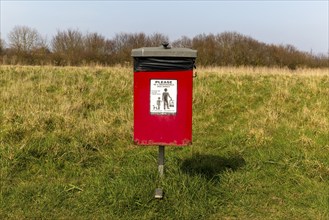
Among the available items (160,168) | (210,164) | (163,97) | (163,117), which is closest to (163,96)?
(163,97)

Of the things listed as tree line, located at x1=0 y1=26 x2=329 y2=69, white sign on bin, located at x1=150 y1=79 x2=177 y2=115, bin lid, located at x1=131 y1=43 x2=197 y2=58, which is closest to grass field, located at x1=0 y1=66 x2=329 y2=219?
white sign on bin, located at x1=150 y1=79 x2=177 y2=115

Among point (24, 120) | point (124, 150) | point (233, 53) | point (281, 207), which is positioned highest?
Result: point (233, 53)

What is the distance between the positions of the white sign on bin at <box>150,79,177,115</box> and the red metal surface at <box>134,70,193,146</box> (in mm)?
36

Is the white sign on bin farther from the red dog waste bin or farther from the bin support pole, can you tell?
the bin support pole

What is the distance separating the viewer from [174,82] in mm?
3912

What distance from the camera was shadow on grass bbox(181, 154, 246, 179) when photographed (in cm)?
481

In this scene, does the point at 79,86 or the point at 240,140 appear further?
the point at 79,86

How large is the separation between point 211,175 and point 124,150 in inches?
67.0

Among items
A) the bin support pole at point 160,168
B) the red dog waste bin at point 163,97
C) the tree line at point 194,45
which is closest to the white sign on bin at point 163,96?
the red dog waste bin at point 163,97

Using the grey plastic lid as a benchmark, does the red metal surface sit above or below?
below

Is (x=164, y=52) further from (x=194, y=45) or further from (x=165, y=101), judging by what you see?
(x=194, y=45)

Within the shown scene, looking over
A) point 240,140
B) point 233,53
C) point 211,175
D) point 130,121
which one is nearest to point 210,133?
point 240,140

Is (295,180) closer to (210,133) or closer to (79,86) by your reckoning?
(210,133)

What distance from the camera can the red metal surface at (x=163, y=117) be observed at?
391cm
